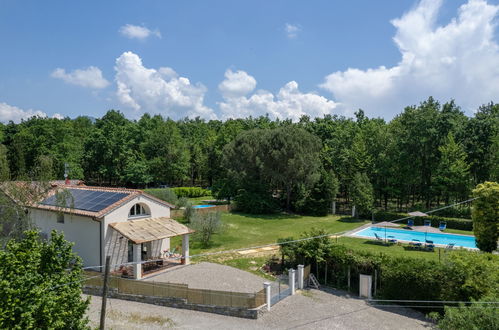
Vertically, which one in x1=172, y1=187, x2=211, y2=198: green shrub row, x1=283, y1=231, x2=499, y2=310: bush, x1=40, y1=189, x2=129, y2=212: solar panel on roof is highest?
x1=40, y1=189, x2=129, y2=212: solar panel on roof

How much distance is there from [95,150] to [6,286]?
195 feet

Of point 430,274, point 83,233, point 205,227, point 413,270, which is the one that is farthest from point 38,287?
point 205,227

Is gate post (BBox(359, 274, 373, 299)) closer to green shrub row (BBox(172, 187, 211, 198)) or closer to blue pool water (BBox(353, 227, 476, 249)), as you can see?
blue pool water (BBox(353, 227, 476, 249))

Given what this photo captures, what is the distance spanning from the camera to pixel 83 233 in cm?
2122

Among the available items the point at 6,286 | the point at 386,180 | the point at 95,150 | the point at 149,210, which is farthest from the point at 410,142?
the point at 95,150

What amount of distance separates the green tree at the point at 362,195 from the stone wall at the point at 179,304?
2491 centimetres

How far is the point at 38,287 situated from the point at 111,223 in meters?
12.5

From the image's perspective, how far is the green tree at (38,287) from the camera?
7.91 metres

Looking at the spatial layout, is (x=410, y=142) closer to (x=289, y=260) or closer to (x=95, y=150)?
(x=289, y=260)

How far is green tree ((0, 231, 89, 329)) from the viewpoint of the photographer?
791 cm

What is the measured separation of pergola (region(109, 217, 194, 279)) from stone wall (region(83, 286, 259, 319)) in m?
1.76

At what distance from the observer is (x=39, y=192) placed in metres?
18.5

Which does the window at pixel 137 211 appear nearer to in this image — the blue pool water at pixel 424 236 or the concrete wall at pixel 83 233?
the concrete wall at pixel 83 233

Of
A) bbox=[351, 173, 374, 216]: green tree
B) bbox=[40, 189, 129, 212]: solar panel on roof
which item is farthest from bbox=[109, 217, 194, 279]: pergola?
bbox=[351, 173, 374, 216]: green tree
